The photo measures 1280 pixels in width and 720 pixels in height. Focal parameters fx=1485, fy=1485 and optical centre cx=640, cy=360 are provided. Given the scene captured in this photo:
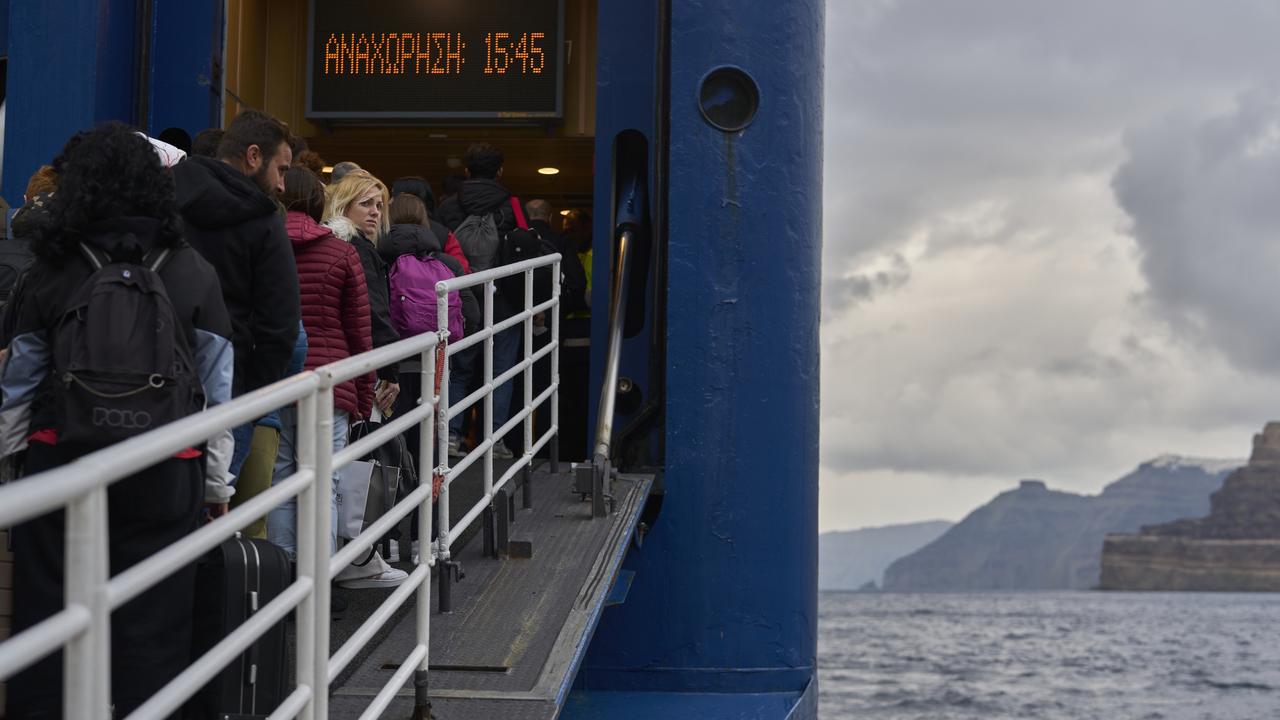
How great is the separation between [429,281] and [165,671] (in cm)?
283

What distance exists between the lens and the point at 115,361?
105 inches

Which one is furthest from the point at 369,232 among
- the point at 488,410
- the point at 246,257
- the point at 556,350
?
the point at 246,257

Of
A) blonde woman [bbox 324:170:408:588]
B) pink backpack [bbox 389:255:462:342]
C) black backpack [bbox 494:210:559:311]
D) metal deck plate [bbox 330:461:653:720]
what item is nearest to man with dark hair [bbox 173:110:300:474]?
metal deck plate [bbox 330:461:653:720]

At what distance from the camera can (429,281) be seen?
5559 mm

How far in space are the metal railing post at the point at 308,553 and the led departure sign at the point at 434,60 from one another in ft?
21.1

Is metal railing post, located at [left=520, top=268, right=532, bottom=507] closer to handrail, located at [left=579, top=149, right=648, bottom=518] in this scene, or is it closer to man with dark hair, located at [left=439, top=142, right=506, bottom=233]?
handrail, located at [left=579, top=149, right=648, bottom=518]

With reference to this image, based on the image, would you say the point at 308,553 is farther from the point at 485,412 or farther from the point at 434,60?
the point at 434,60

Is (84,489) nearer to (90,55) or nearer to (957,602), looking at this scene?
(90,55)

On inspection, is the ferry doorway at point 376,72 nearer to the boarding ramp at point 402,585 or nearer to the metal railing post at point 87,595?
the boarding ramp at point 402,585

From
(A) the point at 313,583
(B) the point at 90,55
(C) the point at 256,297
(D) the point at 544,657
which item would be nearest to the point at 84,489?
(A) the point at 313,583

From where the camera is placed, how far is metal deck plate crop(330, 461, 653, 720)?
3469 mm

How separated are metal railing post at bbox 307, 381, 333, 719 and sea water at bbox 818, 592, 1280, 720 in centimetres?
4343

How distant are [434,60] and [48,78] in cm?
262

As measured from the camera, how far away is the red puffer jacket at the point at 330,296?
429cm
